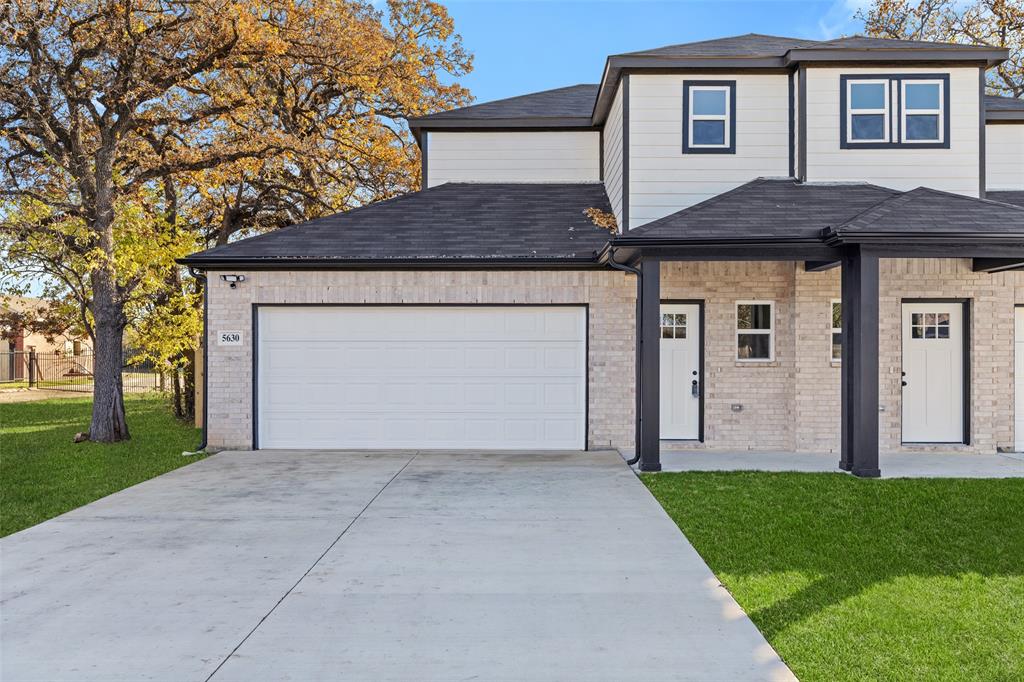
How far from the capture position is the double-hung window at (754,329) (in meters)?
10.9

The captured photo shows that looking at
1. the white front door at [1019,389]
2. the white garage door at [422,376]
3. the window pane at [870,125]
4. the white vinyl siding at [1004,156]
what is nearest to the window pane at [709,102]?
the window pane at [870,125]

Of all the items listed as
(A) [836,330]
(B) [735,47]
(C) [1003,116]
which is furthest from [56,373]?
(C) [1003,116]

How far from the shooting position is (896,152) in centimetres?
1096

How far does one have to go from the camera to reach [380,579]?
16.7ft

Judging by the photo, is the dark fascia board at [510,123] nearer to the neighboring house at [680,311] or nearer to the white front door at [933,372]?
the neighboring house at [680,311]

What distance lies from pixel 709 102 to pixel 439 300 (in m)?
5.29

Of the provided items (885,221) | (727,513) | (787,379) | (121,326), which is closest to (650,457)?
(727,513)

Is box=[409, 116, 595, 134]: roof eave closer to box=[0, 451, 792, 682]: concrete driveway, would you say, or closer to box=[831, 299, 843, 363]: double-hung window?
box=[831, 299, 843, 363]: double-hung window

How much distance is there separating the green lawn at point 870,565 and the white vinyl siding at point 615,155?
494 cm

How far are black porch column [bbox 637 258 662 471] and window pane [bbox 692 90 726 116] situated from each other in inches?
127

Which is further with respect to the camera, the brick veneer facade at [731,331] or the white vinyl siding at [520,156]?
the white vinyl siding at [520,156]

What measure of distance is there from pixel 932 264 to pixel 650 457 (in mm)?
5508

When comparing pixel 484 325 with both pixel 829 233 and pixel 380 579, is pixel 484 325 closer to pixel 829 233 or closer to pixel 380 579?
pixel 829 233

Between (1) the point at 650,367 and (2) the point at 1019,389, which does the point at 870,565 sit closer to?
(1) the point at 650,367
